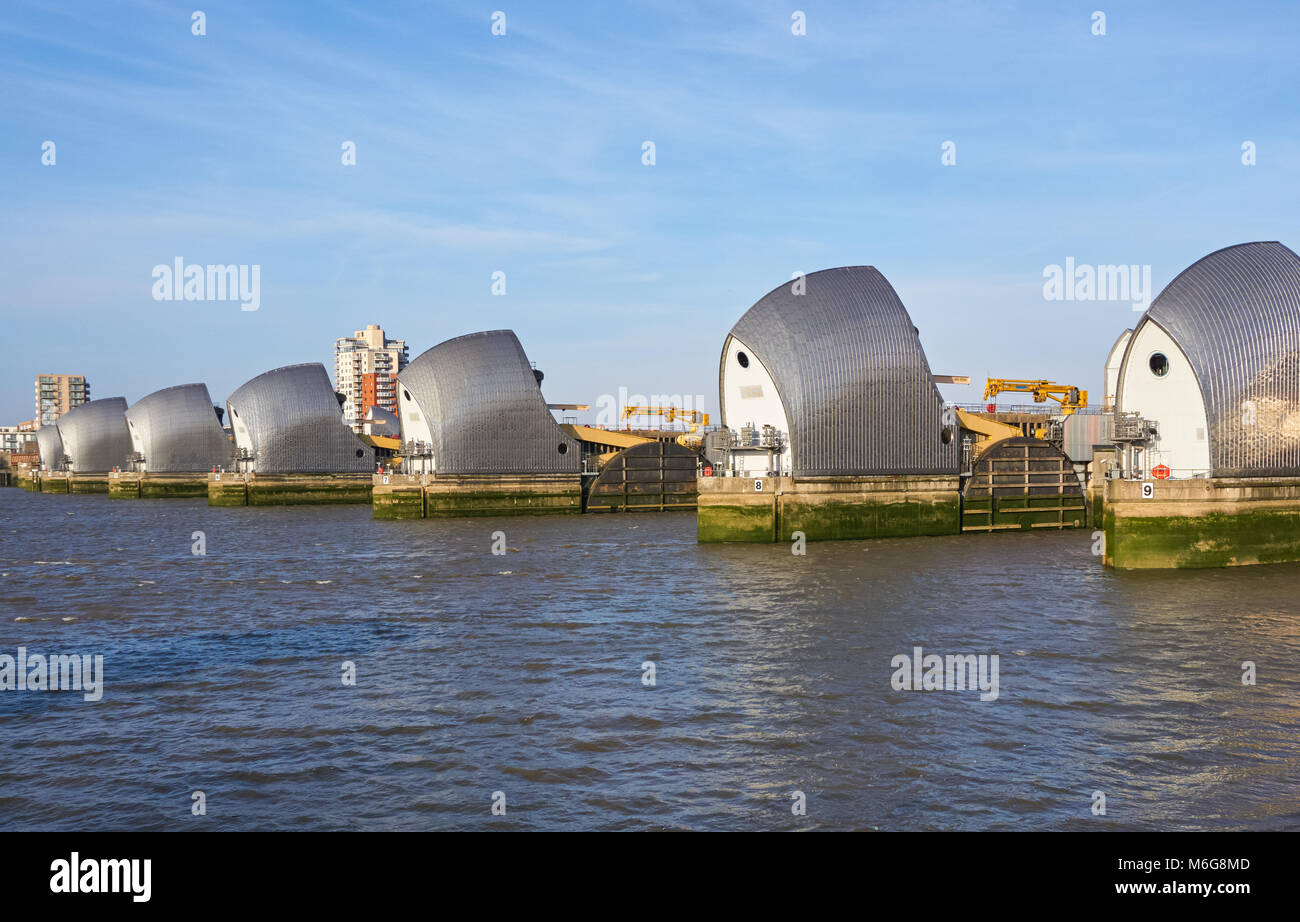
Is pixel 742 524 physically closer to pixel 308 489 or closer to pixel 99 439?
pixel 308 489

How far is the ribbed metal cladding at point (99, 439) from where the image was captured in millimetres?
110125

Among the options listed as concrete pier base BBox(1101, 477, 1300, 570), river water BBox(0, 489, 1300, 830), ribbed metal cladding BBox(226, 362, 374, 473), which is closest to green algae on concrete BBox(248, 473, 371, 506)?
ribbed metal cladding BBox(226, 362, 374, 473)

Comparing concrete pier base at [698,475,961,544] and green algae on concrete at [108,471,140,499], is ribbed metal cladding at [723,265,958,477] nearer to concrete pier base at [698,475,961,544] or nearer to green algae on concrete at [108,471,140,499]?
concrete pier base at [698,475,961,544]

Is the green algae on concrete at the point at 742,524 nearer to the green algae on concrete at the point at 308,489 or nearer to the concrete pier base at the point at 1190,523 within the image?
the concrete pier base at the point at 1190,523

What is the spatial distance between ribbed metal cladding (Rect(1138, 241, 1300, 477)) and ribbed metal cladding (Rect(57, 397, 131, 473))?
351ft

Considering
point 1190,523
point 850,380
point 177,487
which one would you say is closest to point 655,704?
point 1190,523

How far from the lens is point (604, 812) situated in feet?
35.7

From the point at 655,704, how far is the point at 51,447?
446ft

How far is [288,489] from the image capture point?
7550cm

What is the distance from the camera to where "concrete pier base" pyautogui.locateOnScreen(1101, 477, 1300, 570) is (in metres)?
31.3
